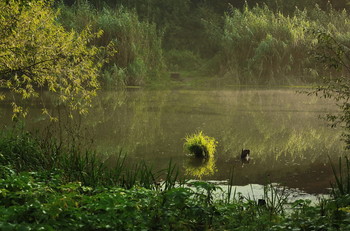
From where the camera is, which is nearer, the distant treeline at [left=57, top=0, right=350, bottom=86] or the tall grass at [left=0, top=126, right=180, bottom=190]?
the tall grass at [left=0, top=126, right=180, bottom=190]

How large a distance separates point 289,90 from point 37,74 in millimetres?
18214

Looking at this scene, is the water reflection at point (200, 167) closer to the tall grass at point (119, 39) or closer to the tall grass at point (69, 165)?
the tall grass at point (69, 165)

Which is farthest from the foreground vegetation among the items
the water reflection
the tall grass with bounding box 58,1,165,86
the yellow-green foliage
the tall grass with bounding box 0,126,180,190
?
the tall grass with bounding box 58,1,165,86

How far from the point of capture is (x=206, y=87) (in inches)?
1154

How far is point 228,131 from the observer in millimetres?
14945

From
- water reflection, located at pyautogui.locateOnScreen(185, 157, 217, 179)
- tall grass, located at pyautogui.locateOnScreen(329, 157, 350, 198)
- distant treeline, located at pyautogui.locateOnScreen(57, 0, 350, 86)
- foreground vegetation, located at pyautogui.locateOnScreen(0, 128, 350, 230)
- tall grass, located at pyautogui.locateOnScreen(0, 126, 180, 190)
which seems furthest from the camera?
distant treeline, located at pyautogui.locateOnScreen(57, 0, 350, 86)

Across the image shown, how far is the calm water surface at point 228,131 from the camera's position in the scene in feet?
34.6

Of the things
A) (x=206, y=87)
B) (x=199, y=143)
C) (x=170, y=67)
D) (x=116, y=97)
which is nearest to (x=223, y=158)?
(x=199, y=143)

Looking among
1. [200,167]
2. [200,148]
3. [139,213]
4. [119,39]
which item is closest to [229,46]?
[119,39]

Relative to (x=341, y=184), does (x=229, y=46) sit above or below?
above

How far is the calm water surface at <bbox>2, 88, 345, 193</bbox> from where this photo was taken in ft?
34.6

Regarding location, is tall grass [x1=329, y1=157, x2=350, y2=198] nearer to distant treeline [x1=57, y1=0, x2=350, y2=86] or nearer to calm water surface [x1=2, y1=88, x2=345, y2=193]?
calm water surface [x1=2, y1=88, x2=345, y2=193]

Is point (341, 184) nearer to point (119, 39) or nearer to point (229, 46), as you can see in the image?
point (119, 39)

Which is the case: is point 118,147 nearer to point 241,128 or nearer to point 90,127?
point 90,127
